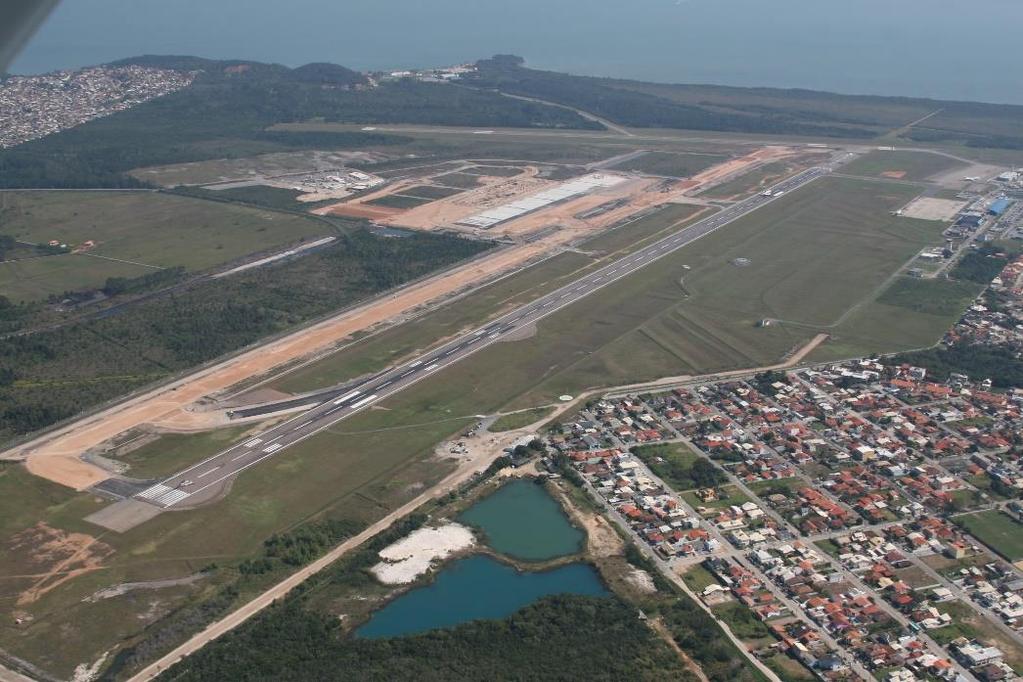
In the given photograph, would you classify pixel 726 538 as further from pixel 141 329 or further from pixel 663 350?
pixel 141 329

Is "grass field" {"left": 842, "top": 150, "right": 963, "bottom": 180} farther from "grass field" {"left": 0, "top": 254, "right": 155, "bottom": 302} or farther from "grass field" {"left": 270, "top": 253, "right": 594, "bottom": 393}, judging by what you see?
"grass field" {"left": 0, "top": 254, "right": 155, "bottom": 302}

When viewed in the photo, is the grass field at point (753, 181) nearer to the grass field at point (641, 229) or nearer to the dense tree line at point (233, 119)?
the grass field at point (641, 229)

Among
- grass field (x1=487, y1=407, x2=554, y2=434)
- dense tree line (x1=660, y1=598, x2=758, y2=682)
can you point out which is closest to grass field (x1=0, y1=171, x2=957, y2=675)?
grass field (x1=487, y1=407, x2=554, y2=434)

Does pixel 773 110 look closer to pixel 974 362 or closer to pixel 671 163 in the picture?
pixel 671 163

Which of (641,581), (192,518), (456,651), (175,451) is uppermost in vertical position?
(175,451)

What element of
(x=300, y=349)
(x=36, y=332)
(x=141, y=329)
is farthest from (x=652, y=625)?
(x=36, y=332)

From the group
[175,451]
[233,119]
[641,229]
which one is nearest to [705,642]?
[175,451]

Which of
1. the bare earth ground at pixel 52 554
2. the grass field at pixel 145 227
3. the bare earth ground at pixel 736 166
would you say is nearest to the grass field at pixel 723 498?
the bare earth ground at pixel 52 554
